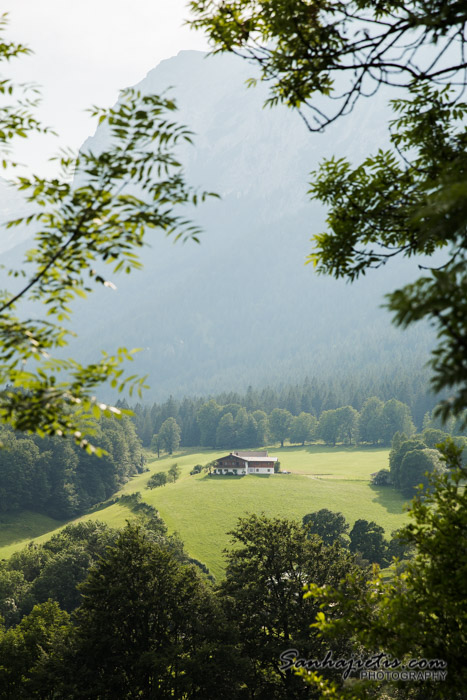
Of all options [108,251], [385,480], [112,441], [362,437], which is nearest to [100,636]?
[108,251]

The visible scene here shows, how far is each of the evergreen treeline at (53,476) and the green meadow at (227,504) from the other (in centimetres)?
423

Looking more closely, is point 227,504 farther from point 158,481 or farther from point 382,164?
point 382,164

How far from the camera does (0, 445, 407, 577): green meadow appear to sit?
219 ft

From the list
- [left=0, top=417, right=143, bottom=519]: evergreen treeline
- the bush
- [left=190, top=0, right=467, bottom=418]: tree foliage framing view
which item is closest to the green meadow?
the bush

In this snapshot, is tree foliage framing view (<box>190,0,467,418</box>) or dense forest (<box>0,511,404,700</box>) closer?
tree foliage framing view (<box>190,0,467,418</box>)

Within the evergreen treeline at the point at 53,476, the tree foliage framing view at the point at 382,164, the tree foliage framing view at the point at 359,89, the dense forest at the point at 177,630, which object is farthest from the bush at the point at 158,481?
the tree foliage framing view at the point at 359,89

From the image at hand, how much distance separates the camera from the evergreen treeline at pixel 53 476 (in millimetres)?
88688

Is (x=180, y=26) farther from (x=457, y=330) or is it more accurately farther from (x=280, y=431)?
(x=280, y=431)

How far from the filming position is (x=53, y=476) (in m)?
94.7

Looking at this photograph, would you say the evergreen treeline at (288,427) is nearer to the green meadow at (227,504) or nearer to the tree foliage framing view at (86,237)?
the green meadow at (227,504)

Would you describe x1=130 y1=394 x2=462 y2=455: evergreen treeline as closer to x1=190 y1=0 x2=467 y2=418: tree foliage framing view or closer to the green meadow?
the green meadow

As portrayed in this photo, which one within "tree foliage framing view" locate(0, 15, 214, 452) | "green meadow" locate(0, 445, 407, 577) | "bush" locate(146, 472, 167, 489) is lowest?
"green meadow" locate(0, 445, 407, 577)

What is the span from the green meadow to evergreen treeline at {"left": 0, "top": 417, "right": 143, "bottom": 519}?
13.9ft

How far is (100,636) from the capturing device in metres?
21.6
